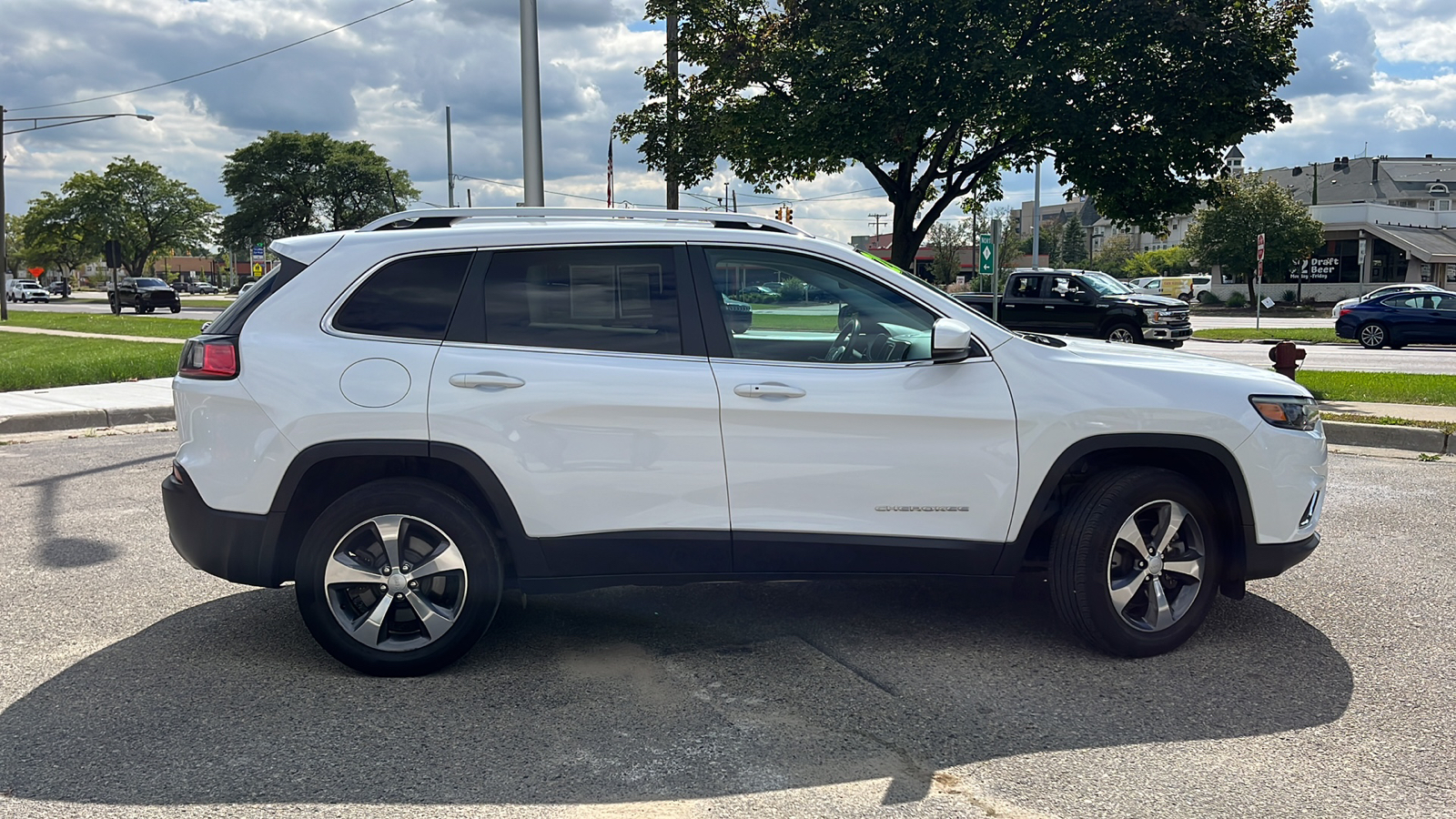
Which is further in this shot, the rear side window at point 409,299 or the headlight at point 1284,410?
the headlight at point 1284,410

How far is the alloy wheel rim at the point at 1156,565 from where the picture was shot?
4445 mm

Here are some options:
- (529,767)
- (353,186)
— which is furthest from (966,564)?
(353,186)

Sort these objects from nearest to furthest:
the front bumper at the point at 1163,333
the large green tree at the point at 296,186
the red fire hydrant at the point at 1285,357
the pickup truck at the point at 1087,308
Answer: the red fire hydrant at the point at 1285,357 → the front bumper at the point at 1163,333 → the pickup truck at the point at 1087,308 → the large green tree at the point at 296,186

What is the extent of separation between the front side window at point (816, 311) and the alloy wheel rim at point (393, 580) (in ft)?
4.58

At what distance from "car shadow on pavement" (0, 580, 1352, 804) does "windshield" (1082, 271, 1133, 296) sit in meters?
18.9

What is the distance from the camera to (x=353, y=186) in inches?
3297

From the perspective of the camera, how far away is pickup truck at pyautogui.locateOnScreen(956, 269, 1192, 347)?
74.8ft

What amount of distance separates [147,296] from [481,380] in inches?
1966

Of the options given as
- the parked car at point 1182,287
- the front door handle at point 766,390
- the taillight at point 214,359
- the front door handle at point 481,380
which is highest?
the parked car at point 1182,287

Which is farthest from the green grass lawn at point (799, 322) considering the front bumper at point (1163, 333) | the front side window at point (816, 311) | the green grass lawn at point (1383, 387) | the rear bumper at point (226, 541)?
the front bumper at point (1163, 333)

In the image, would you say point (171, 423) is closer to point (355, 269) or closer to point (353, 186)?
point (355, 269)

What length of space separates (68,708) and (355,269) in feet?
6.03

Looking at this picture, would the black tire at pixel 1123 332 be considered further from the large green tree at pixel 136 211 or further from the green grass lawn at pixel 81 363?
the large green tree at pixel 136 211

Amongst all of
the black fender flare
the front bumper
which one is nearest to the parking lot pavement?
the black fender flare
